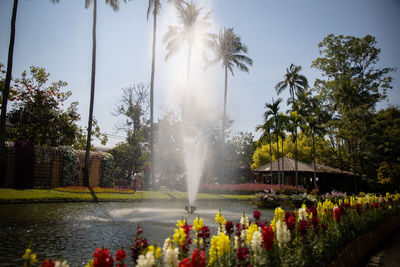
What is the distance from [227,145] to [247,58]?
1566 cm

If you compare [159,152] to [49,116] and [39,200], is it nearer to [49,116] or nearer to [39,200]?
[49,116]

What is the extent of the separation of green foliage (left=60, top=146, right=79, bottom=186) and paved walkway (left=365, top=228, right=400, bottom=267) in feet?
78.4

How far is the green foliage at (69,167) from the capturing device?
24859mm

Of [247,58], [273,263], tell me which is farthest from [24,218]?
[247,58]

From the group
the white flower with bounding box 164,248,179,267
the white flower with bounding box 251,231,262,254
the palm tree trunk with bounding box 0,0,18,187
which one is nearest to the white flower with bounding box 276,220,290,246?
the white flower with bounding box 251,231,262,254

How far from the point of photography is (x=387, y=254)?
7.59 meters

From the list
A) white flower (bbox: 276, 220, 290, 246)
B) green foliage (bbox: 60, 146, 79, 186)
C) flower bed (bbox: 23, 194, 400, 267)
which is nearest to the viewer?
flower bed (bbox: 23, 194, 400, 267)

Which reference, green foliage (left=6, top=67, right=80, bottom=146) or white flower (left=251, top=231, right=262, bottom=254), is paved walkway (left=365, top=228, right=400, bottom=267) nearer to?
white flower (left=251, top=231, right=262, bottom=254)

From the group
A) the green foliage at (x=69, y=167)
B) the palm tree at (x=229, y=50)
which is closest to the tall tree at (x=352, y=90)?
the palm tree at (x=229, y=50)

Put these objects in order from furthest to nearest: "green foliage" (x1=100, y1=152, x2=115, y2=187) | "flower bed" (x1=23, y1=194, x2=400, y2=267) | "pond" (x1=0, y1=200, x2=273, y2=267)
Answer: "green foliage" (x1=100, y1=152, x2=115, y2=187) → "pond" (x1=0, y1=200, x2=273, y2=267) → "flower bed" (x1=23, y1=194, x2=400, y2=267)

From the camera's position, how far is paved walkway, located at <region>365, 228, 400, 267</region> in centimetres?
660

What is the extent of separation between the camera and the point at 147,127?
41.4 m

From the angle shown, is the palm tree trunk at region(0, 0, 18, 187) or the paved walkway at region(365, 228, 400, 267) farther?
the palm tree trunk at region(0, 0, 18, 187)

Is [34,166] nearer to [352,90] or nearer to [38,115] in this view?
[38,115]
